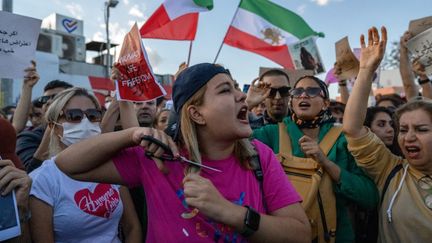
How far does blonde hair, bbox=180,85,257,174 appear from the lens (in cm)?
194

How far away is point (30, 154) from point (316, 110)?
2.46 m

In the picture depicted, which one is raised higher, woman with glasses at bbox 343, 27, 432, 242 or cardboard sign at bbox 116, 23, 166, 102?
cardboard sign at bbox 116, 23, 166, 102

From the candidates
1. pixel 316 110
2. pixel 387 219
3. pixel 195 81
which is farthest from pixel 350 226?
pixel 195 81

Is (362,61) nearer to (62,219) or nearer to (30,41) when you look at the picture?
(62,219)

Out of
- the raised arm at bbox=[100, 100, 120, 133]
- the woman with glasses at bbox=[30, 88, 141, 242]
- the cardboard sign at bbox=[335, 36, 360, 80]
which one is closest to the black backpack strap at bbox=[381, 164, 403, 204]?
the cardboard sign at bbox=[335, 36, 360, 80]

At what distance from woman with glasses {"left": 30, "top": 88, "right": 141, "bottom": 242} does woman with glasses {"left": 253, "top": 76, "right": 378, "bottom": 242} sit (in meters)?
1.22

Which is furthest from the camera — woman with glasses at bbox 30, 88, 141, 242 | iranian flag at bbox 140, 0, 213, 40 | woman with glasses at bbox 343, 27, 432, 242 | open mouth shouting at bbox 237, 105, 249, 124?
iranian flag at bbox 140, 0, 213, 40

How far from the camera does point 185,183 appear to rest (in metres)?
1.69

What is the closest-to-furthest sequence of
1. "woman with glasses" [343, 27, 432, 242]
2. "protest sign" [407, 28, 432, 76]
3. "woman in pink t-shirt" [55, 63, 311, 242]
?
"woman in pink t-shirt" [55, 63, 311, 242]
"woman with glasses" [343, 27, 432, 242]
"protest sign" [407, 28, 432, 76]

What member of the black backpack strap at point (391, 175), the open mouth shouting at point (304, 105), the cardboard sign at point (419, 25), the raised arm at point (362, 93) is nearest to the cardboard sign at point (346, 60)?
the cardboard sign at point (419, 25)

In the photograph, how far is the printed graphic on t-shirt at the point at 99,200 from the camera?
2.41 m

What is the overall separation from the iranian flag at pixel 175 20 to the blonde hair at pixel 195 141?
384 cm

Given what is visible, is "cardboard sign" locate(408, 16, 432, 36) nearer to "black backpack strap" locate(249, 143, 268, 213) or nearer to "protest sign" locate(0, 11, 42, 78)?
"black backpack strap" locate(249, 143, 268, 213)

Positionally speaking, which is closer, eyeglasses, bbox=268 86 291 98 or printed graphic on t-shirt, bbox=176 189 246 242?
printed graphic on t-shirt, bbox=176 189 246 242
